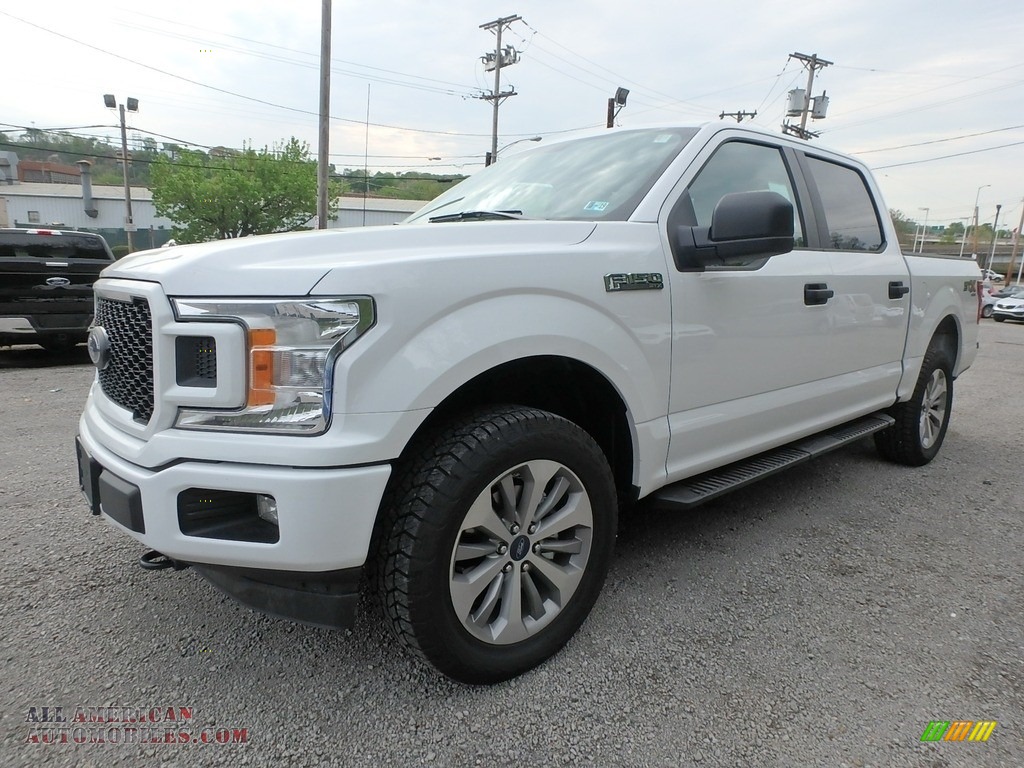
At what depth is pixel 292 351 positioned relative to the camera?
157 cm

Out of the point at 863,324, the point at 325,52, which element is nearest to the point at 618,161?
the point at 863,324

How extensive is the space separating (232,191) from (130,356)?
43719 millimetres

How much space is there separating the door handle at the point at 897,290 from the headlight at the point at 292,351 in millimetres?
3174

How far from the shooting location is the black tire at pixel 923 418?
4109mm

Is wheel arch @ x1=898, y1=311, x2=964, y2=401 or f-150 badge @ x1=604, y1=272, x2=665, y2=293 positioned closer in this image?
f-150 badge @ x1=604, y1=272, x2=665, y2=293

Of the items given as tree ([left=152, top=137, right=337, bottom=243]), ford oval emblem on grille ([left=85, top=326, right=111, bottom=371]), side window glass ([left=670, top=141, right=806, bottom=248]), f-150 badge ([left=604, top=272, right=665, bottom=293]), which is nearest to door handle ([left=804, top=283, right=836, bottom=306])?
side window glass ([left=670, top=141, right=806, bottom=248])

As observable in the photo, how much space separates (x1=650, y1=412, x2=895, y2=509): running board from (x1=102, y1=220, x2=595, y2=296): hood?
3.51 ft

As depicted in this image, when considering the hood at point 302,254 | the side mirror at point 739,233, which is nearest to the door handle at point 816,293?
the side mirror at point 739,233

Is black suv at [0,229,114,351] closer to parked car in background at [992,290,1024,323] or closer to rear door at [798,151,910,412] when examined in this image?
rear door at [798,151,910,412]

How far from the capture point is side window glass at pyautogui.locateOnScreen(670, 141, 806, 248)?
98.0 inches

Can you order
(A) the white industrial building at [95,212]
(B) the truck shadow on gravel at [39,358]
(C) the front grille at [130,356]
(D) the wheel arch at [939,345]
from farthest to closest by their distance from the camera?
(A) the white industrial building at [95,212], (B) the truck shadow on gravel at [39,358], (D) the wheel arch at [939,345], (C) the front grille at [130,356]

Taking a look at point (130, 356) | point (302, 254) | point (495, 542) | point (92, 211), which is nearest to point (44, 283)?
point (130, 356)

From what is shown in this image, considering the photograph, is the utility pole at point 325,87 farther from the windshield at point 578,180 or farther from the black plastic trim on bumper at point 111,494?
the black plastic trim on bumper at point 111,494

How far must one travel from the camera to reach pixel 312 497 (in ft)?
5.01
